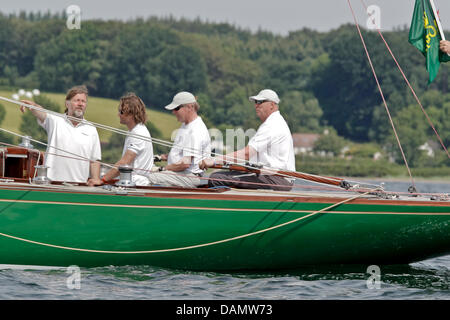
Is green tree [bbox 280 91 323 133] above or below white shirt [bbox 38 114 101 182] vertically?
above

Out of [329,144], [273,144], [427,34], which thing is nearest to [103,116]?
[329,144]

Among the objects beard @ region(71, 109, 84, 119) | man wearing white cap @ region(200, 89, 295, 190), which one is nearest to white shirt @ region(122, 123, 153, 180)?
beard @ region(71, 109, 84, 119)

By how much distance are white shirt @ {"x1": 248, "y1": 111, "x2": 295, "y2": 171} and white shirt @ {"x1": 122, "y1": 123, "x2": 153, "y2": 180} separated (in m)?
1.06

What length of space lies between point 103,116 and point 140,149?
239 feet

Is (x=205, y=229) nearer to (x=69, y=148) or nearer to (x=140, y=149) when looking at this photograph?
(x=140, y=149)

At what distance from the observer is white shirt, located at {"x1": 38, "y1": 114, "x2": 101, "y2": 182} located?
8109mm

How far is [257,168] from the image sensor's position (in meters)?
8.16

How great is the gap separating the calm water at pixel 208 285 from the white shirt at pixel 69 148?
1.01 metres

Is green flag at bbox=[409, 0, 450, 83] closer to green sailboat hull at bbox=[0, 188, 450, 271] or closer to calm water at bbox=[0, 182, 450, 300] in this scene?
green sailboat hull at bbox=[0, 188, 450, 271]

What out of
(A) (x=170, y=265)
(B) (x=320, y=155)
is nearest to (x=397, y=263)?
(A) (x=170, y=265)

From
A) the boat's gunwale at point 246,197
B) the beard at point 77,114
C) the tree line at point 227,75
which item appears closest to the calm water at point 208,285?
the boat's gunwale at point 246,197

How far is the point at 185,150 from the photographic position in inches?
336

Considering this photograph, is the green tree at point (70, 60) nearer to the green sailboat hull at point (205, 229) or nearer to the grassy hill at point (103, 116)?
the grassy hill at point (103, 116)
